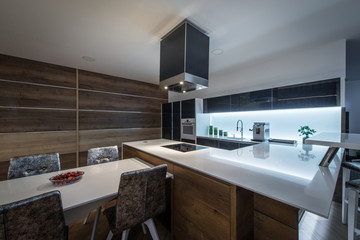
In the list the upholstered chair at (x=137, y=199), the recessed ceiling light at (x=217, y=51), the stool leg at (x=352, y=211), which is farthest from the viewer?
the recessed ceiling light at (x=217, y=51)

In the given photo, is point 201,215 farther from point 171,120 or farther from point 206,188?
point 171,120

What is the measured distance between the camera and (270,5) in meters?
1.36

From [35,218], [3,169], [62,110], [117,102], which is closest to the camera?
[35,218]

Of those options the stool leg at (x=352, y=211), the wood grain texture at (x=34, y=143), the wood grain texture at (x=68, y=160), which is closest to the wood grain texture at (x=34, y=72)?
the wood grain texture at (x=34, y=143)

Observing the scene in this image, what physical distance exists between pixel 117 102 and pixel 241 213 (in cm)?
351

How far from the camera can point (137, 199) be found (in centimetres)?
110

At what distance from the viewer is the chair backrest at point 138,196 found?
1.04m

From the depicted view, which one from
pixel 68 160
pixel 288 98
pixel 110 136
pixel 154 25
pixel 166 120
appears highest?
pixel 154 25

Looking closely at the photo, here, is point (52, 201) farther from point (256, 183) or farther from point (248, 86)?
point (248, 86)

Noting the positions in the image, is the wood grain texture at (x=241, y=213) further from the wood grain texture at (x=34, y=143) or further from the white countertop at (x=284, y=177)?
the wood grain texture at (x=34, y=143)

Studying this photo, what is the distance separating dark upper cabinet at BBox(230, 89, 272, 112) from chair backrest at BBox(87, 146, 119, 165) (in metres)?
2.49

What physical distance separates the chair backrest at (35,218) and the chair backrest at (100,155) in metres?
1.17

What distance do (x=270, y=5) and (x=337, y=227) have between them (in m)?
2.54

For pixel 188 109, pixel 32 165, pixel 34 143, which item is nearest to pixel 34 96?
pixel 34 143
